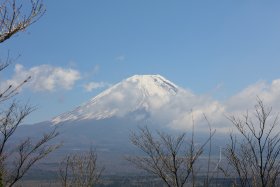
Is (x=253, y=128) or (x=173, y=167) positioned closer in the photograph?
(x=253, y=128)

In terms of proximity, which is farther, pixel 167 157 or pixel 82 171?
pixel 82 171

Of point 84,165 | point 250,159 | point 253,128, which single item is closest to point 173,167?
point 250,159

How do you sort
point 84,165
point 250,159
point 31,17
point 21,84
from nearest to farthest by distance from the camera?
point 21,84 < point 31,17 < point 250,159 < point 84,165

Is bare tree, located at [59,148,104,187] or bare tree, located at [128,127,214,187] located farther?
bare tree, located at [59,148,104,187]

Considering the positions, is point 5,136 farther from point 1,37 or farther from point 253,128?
point 1,37

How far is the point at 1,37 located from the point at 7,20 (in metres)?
0.36

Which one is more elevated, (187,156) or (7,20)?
(7,20)

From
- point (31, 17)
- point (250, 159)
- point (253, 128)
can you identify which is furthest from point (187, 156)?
point (31, 17)

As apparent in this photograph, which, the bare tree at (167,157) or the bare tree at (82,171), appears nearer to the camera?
the bare tree at (167,157)

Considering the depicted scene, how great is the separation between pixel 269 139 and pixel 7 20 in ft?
26.4

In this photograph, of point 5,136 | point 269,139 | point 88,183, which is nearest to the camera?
point 269,139

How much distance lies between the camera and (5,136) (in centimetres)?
1762

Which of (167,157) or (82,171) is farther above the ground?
(167,157)

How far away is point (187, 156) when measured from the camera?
1633 centimetres
